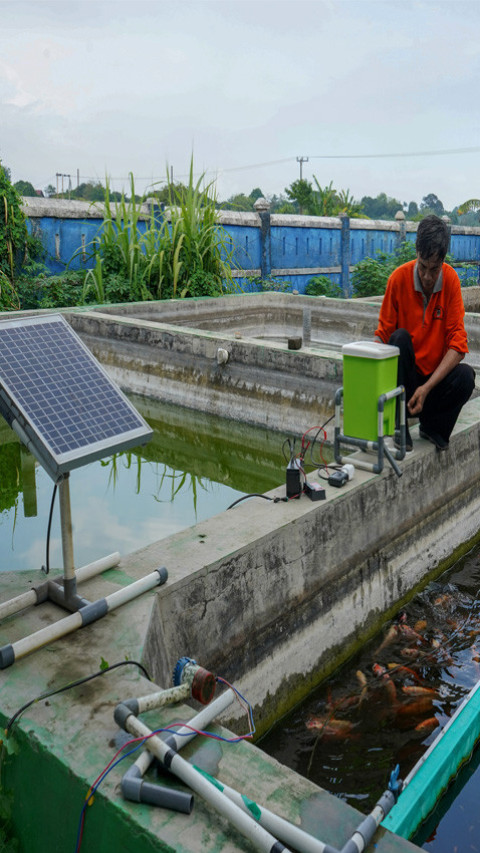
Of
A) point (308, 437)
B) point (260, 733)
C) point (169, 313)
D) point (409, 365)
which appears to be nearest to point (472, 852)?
point (260, 733)

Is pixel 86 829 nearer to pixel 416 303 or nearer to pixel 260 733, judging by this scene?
pixel 260 733

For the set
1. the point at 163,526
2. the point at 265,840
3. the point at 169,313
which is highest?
the point at 169,313

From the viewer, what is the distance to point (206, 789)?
1.43 meters

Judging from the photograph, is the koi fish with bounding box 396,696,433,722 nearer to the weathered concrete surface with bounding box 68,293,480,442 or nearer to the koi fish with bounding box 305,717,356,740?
the koi fish with bounding box 305,717,356,740

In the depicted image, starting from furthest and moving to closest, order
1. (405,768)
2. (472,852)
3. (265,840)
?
(405,768) < (472,852) < (265,840)

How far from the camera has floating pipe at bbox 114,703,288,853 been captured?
1.35 metres

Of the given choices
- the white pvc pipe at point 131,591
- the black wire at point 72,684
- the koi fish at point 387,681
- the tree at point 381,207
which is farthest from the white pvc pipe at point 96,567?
the tree at point 381,207

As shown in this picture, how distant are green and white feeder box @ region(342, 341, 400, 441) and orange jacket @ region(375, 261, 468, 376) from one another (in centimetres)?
33

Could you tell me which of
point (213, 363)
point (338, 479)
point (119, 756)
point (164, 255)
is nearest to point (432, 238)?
point (338, 479)

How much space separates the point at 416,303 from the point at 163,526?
189cm

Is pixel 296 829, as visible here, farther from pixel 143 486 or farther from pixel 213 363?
pixel 213 363

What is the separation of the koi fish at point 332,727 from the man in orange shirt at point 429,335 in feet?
4.86

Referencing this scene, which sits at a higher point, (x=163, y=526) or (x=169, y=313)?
(x=169, y=313)

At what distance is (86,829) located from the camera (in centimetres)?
155
